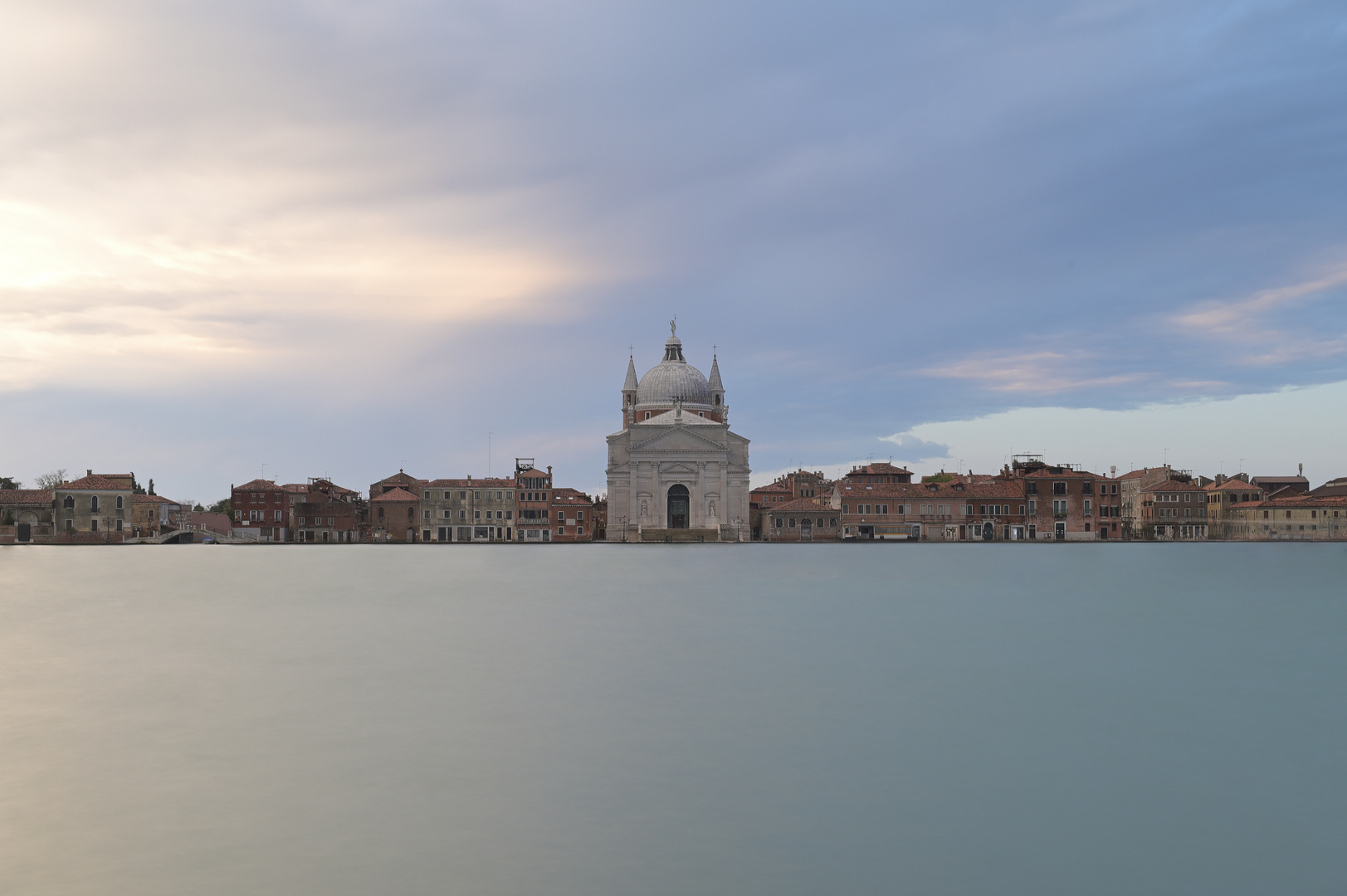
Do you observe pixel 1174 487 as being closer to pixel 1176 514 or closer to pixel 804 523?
pixel 1176 514

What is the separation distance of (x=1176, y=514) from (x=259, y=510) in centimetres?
5738

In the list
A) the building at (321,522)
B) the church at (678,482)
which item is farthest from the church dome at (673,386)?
the building at (321,522)

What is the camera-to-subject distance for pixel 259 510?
70500 mm

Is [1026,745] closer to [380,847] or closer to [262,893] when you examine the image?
[380,847]

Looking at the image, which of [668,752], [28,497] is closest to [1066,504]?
[28,497]

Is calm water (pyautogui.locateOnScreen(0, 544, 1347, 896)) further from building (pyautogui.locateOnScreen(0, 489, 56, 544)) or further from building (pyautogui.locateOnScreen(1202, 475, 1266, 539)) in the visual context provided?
building (pyautogui.locateOnScreen(1202, 475, 1266, 539))

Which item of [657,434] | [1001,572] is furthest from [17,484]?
[1001,572]

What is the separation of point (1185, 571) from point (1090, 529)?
27622mm

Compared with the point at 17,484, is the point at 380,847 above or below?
below

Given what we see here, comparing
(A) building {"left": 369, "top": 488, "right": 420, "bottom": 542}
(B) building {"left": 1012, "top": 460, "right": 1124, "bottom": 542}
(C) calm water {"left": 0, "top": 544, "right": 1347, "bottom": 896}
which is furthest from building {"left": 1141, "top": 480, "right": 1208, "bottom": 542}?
(C) calm water {"left": 0, "top": 544, "right": 1347, "bottom": 896}

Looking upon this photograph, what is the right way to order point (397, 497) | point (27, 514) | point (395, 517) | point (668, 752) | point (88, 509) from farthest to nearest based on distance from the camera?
point (395, 517) → point (397, 497) → point (27, 514) → point (88, 509) → point (668, 752)

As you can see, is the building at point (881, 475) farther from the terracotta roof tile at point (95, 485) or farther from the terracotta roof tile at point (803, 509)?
the terracotta roof tile at point (95, 485)

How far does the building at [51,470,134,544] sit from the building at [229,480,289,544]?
7.06 m

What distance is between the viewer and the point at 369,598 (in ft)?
94.4
